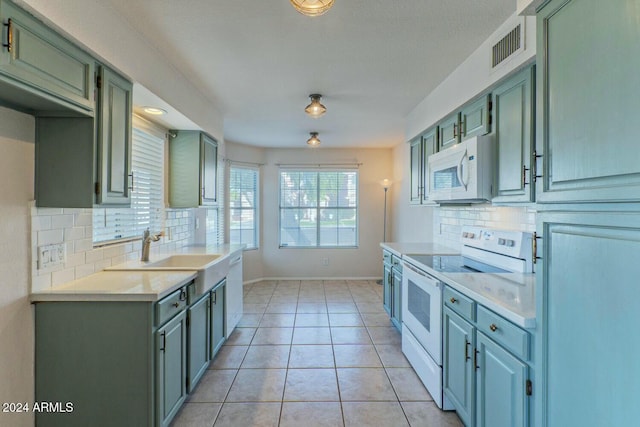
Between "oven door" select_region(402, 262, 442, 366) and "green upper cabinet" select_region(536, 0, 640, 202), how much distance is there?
3.97ft

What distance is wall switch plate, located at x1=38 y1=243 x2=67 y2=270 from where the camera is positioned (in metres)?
1.69

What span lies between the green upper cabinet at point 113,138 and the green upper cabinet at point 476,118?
228cm

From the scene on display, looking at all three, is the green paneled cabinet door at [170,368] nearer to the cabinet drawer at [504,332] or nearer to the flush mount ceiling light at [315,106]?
the cabinet drawer at [504,332]

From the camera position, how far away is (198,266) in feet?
8.20

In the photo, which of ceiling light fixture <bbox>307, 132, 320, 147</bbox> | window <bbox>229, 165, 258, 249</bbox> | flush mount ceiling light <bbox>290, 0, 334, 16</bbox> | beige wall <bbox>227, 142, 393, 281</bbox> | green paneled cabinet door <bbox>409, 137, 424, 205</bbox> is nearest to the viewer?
flush mount ceiling light <bbox>290, 0, 334, 16</bbox>

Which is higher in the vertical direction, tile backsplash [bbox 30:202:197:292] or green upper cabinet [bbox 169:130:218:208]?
green upper cabinet [bbox 169:130:218:208]

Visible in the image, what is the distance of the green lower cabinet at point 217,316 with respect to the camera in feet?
8.84

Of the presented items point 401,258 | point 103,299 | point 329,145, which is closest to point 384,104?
point 401,258

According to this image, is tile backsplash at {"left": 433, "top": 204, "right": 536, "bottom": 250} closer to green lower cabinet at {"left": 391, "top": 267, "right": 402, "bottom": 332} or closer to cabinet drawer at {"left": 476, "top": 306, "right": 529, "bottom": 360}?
green lower cabinet at {"left": 391, "top": 267, "right": 402, "bottom": 332}

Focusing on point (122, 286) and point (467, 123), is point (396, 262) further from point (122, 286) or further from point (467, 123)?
point (122, 286)

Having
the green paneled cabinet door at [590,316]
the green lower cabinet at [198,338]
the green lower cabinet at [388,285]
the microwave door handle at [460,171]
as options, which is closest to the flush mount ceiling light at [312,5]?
the green paneled cabinet door at [590,316]

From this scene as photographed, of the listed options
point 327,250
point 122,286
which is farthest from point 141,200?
point 327,250

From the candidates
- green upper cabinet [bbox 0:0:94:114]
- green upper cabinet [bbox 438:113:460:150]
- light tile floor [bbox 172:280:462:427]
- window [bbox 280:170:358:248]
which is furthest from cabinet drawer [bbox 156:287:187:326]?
window [bbox 280:170:358:248]

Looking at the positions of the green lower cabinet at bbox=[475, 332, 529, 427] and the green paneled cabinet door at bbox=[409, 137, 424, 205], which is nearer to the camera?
the green lower cabinet at bbox=[475, 332, 529, 427]
